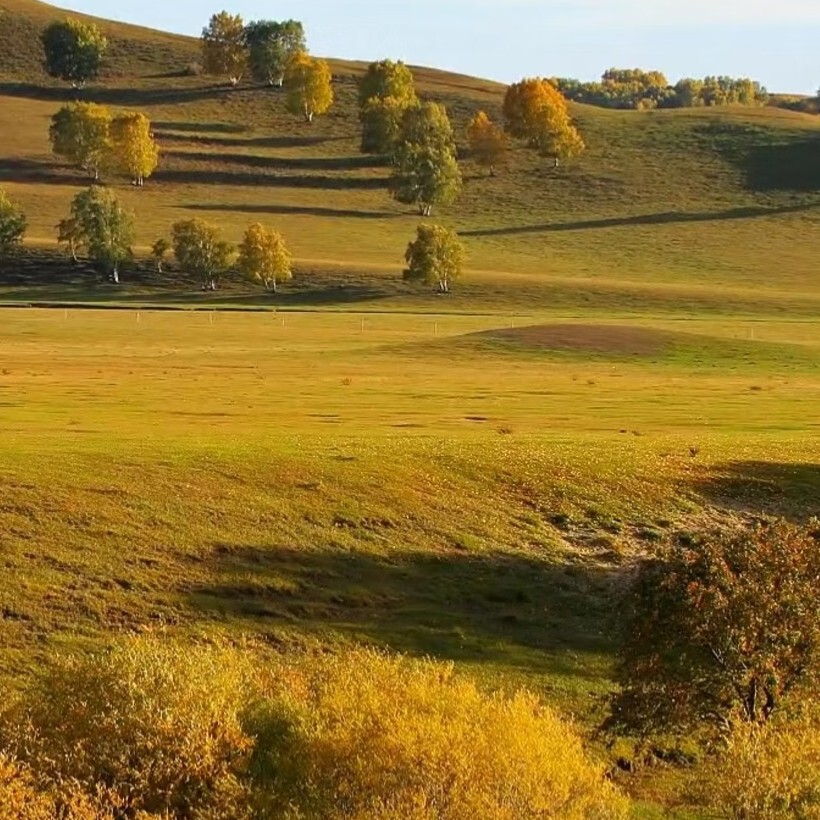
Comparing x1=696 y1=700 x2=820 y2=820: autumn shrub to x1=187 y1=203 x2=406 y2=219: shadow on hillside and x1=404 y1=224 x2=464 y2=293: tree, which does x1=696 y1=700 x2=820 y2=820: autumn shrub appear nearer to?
x1=404 y1=224 x2=464 y2=293: tree

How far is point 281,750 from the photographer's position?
24547mm

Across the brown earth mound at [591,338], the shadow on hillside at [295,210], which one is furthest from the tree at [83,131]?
the brown earth mound at [591,338]

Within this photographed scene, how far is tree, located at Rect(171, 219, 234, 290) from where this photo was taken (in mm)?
147750

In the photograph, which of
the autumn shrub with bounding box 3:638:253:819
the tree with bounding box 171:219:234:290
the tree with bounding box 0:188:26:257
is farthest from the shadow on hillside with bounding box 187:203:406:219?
the autumn shrub with bounding box 3:638:253:819

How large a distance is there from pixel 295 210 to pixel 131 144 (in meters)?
24.1

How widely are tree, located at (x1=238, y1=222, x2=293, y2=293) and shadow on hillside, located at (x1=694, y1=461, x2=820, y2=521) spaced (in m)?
99.7

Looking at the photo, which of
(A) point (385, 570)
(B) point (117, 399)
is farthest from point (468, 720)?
(B) point (117, 399)

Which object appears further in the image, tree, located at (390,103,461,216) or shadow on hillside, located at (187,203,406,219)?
tree, located at (390,103,461,216)

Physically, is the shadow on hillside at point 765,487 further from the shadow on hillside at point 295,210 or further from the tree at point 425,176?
the tree at point 425,176

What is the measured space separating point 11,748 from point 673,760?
44.3 feet

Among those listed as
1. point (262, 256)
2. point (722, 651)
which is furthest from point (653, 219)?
point (722, 651)

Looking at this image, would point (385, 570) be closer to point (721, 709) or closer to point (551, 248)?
point (721, 709)

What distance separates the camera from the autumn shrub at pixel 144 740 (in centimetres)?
2375

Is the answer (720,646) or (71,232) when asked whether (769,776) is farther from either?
(71,232)
